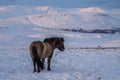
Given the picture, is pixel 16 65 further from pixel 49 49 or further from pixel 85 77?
pixel 85 77

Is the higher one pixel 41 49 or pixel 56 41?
pixel 56 41

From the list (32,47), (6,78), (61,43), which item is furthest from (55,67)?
(6,78)

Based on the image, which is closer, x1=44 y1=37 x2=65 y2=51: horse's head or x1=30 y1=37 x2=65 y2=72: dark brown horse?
x1=30 y1=37 x2=65 y2=72: dark brown horse

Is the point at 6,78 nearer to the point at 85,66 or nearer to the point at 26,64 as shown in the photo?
the point at 26,64

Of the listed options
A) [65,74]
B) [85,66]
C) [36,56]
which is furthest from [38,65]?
[85,66]

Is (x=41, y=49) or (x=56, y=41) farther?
(x=56, y=41)

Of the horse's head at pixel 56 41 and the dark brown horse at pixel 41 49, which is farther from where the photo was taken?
the horse's head at pixel 56 41

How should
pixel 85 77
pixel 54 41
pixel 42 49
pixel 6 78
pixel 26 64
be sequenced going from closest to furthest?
pixel 6 78 → pixel 85 77 → pixel 42 49 → pixel 54 41 → pixel 26 64

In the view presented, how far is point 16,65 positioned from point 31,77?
403cm

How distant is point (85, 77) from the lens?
1455 cm

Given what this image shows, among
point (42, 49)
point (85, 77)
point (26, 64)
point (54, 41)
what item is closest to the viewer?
point (85, 77)

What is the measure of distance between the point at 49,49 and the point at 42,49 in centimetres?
88

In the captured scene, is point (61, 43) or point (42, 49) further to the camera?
point (61, 43)

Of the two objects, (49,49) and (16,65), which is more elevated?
(49,49)
